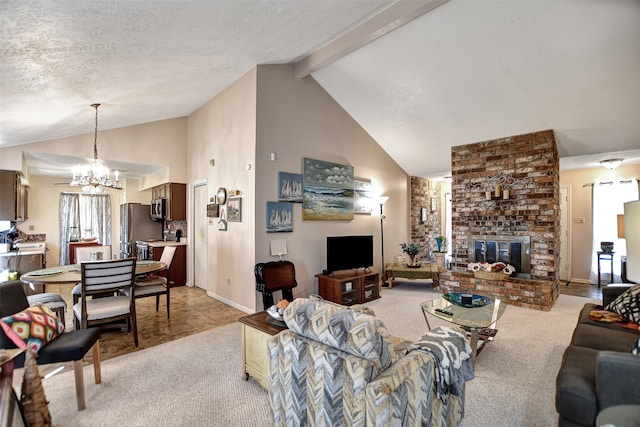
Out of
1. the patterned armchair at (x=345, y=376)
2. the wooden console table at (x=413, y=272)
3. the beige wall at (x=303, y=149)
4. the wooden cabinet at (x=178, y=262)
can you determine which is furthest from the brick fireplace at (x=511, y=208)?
the wooden cabinet at (x=178, y=262)

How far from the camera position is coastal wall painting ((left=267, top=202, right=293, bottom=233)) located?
4.17 m

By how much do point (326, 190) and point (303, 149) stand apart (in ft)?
2.54

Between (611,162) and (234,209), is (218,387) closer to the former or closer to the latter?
(234,209)

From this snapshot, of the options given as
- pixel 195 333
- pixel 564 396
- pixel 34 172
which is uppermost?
pixel 34 172

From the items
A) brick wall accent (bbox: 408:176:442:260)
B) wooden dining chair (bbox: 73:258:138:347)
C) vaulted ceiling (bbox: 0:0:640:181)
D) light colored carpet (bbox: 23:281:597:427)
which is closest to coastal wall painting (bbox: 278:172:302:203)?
vaulted ceiling (bbox: 0:0:640:181)

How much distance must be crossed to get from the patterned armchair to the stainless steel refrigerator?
6020 millimetres

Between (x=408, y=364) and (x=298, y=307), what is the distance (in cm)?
65

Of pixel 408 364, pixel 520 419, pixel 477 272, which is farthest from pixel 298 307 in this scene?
pixel 477 272

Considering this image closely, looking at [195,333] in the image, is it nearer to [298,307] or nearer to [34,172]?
[298,307]

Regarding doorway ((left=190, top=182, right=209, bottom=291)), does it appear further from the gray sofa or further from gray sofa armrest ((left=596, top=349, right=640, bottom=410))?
gray sofa armrest ((left=596, top=349, right=640, bottom=410))

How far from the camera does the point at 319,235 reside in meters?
4.84

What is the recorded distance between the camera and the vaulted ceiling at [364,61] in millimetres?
2125

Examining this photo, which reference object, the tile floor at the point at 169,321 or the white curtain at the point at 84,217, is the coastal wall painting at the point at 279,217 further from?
the white curtain at the point at 84,217

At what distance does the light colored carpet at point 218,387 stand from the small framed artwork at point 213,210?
200cm
